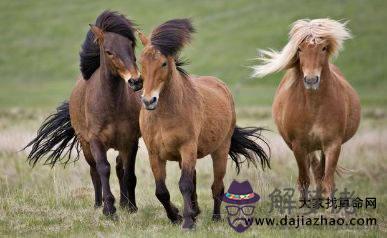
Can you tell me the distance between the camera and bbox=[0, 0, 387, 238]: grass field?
8.23 metres

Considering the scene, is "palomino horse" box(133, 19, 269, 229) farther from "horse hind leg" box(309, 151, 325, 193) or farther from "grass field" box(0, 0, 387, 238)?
"horse hind leg" box(309, 151, 325, 193)

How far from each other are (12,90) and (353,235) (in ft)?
117

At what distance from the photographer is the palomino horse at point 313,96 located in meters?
8.98

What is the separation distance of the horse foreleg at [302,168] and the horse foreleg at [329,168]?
0.41 metres

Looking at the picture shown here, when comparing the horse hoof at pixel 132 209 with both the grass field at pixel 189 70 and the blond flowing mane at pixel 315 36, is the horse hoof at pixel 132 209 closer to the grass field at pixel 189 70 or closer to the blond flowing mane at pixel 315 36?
the grass field at pixel 189 70

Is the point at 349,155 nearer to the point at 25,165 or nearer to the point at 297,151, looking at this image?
the point at 297,151

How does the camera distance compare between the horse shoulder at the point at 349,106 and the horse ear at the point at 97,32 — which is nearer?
the horse ear at the point at 97,32

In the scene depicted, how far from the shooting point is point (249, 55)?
48219 mm

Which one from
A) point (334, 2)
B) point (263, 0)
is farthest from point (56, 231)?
point (263, 0)

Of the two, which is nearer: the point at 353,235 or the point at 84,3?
the point at 353,235

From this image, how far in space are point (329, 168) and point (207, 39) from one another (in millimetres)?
44284

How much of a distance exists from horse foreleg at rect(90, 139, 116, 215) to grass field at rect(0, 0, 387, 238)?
0.16 metres

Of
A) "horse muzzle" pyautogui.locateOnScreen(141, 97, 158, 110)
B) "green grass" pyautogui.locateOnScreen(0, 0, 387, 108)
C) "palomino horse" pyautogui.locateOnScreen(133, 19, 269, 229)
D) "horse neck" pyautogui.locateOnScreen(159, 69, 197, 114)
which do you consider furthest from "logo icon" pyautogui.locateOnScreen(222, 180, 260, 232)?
"green grass" pyautogui.locateOnScreen(0, 0, 387, 108)

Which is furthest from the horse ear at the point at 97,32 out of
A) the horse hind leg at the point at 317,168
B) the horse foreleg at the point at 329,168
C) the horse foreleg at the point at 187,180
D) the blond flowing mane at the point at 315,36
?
the horse hind leg at the point at 317,168
